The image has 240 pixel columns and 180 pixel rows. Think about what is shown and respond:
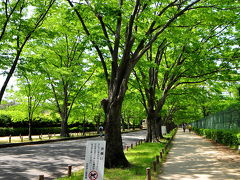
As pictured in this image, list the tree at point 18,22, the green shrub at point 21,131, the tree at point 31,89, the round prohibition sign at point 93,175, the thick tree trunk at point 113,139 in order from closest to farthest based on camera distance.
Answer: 1. the round prohibition sign at point 93,175
2. the thick tree trunk at point 113,139
3. the tree at point 18,22
4. the tree at point 31,89
5. the green shrub at point 21,131

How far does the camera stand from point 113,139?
9.34m

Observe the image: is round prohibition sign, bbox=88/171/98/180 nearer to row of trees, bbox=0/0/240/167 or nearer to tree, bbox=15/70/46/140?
row of trees, bbox=0/0/240/167

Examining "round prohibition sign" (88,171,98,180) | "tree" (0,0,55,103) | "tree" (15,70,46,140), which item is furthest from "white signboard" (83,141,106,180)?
"tree" (15,70,46,140)

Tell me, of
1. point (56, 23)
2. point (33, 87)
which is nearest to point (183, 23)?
point (56, 23)

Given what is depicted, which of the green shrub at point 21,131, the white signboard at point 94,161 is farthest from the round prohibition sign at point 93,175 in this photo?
the green shrub at point 21,131

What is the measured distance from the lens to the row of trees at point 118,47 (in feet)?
31.3

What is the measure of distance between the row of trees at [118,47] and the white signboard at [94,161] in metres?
3.34

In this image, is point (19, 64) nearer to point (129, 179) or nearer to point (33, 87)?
point (33, 87)

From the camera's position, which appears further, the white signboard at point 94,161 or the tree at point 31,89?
the tree at point 31,89

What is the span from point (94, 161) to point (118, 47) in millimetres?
5842

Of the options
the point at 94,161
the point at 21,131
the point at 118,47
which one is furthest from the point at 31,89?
the point at 94,161

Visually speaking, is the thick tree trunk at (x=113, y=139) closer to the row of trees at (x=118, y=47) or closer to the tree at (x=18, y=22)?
the row of trees at (x=118, y=47)

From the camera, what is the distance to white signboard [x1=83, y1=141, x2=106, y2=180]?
5.64m

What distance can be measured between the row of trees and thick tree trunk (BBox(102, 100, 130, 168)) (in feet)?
0.13
